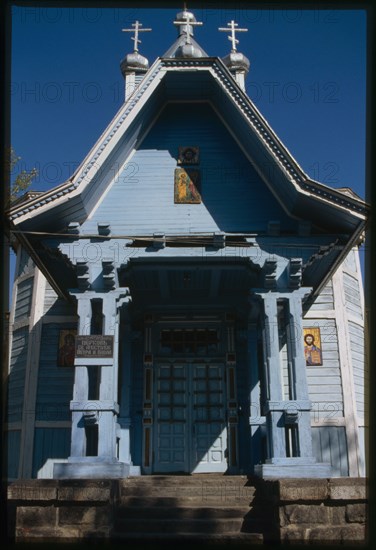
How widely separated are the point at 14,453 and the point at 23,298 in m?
3.47

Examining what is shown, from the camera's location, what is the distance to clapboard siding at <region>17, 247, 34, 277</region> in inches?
539

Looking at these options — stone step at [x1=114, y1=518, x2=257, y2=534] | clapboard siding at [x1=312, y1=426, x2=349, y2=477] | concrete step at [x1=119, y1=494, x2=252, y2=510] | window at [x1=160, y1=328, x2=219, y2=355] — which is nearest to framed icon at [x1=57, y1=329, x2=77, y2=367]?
window at [x1=160, y1=328, x2=219, y2=355]

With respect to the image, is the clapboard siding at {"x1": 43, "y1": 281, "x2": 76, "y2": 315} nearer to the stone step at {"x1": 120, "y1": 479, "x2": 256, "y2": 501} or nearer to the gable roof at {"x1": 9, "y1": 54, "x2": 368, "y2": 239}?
the gable roof at {"x1": 9, "y1": 54, "x2": 368, "y2": 239}

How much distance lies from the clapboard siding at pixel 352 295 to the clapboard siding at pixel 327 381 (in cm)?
116

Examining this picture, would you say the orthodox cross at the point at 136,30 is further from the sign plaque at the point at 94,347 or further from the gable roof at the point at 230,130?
the sign plaque at the point at 94,347

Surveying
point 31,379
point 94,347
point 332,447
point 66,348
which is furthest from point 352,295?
point 31,379

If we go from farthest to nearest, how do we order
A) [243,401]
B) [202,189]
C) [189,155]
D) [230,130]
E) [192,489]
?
1. [243,401]
2. [230,130]
3. [189,155]
4. [202,189]
5. [192,489]

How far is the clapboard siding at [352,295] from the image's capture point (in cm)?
1326

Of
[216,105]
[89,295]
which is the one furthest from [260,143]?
[89,295]

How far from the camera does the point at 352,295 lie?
1351cm

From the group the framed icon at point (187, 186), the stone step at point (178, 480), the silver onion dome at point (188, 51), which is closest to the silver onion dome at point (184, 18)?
the silver onion dome at point (188, 51)

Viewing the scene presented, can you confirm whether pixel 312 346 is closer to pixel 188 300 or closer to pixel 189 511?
pixel 188 300

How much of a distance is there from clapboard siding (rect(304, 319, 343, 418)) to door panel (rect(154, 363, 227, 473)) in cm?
228

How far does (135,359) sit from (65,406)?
85.2 inches
